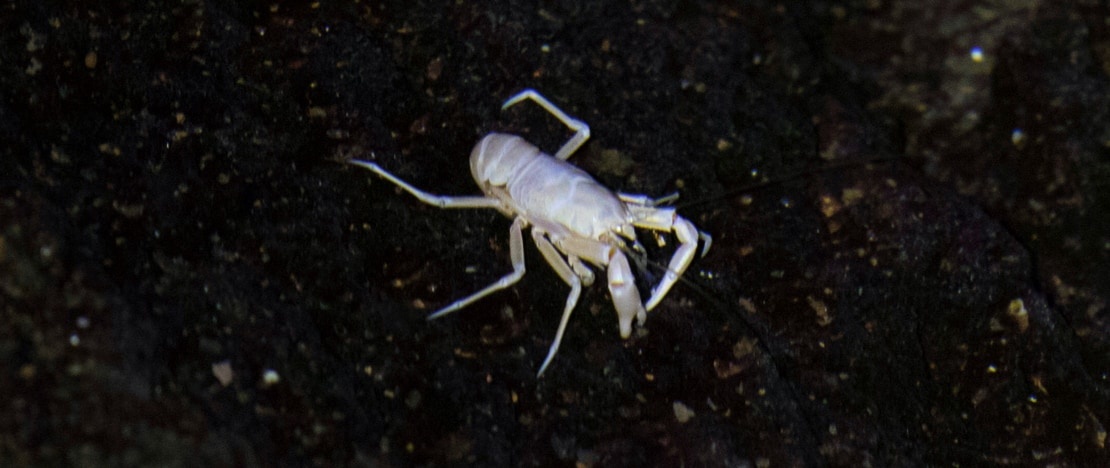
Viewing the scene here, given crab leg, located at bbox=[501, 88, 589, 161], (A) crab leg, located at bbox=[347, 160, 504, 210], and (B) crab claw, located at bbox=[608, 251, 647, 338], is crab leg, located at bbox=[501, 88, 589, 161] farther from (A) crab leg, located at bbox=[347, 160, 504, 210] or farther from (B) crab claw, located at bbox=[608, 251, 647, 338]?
(B) crab claw, located at bbox=[608, 251, 647, 338]

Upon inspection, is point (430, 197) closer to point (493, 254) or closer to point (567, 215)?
point (493, 254)

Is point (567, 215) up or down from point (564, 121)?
down

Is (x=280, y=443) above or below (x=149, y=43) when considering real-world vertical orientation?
below

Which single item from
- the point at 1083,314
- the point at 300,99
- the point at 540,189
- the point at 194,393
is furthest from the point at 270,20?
the point at 1083,314

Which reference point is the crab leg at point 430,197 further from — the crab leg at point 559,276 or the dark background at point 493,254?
the crab leg at point 559,276

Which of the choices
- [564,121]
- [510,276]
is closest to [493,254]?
[510,276]

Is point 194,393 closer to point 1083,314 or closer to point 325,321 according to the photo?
point 325,321
